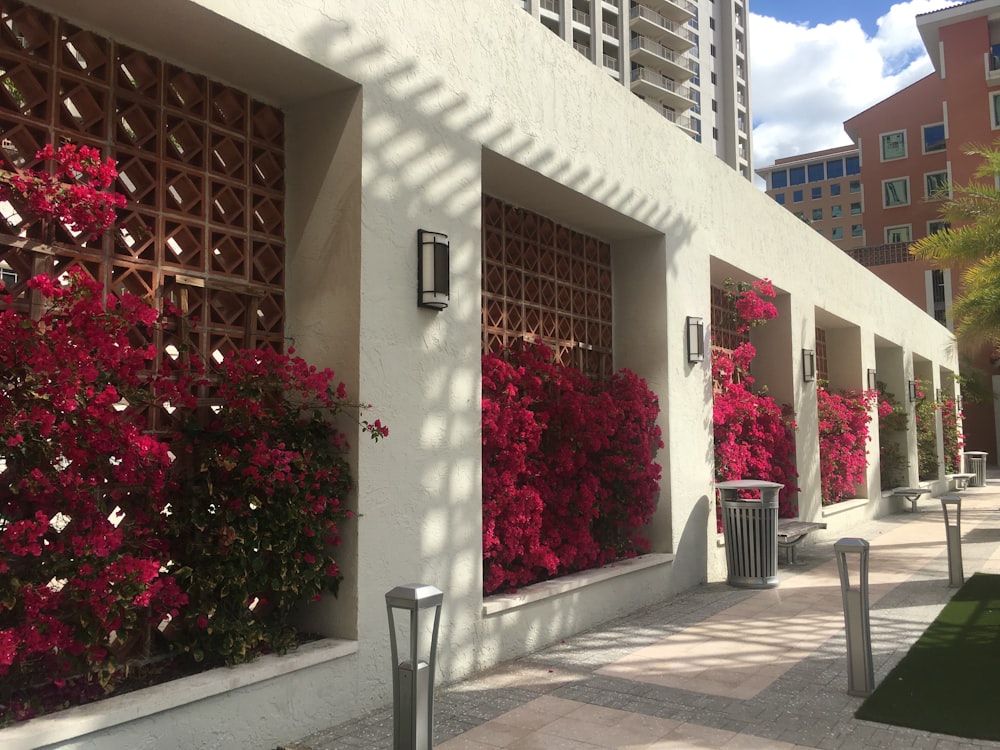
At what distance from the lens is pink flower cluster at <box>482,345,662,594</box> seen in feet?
19.9

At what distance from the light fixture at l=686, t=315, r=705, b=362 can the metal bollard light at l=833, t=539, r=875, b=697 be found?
152 inches

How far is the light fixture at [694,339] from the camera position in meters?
8.61

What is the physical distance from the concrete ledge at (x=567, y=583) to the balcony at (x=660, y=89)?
4619 cm

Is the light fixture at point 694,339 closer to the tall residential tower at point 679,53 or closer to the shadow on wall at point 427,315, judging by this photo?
the shadow on wall at point 427,315

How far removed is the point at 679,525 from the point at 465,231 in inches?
161

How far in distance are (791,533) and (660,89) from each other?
47.1 metres

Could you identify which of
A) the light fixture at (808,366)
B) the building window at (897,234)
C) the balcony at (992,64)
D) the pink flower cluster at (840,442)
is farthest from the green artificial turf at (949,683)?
the building window at (897,234)

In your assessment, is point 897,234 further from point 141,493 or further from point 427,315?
point 141,493

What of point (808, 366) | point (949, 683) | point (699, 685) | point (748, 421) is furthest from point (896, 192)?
point (699, 685)

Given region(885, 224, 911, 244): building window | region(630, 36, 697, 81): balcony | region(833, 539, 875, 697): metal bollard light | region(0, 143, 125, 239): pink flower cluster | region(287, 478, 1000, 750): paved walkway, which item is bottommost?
region(287, 478, 1000, 750): paved walkway

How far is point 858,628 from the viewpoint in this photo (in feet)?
16.1

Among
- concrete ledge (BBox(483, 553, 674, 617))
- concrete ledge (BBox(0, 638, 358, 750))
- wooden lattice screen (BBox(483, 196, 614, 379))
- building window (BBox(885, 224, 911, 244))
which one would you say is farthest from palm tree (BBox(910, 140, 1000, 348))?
building window (BBox(885, 224, 911, 244))

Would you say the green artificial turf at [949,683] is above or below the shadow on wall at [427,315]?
below

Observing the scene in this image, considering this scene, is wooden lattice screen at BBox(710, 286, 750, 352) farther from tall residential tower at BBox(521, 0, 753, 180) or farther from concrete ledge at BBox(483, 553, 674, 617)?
tall residential tower at BBox(521, 0, 753, 180)
